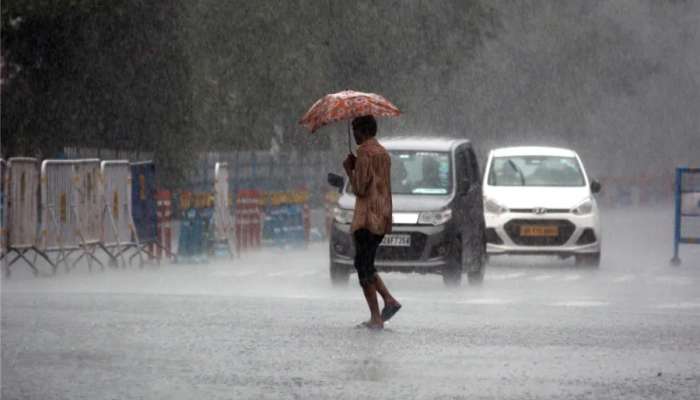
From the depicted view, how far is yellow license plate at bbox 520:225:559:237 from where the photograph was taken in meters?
26.7

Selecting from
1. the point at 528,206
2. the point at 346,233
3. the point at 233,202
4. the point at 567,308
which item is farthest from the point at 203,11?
the point at 567,308

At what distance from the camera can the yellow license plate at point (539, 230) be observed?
2667cm

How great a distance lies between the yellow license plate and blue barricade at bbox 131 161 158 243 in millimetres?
5528

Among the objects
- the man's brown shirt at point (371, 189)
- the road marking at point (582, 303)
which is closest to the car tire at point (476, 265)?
the road marking at point (582, 303)

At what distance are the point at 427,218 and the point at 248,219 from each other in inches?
442

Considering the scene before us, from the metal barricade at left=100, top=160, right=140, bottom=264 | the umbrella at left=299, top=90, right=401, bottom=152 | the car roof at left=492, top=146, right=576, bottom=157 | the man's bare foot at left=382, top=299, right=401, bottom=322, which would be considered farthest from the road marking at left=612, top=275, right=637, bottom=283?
the man's bare foot at left=382, top=299, right=401, bottom=322

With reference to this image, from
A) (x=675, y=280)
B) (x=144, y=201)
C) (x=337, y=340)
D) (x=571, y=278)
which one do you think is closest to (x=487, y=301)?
(x=337, y=340)

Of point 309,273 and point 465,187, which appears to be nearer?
point 465,187

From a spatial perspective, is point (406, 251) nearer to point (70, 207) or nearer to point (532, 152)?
point (70, 207)

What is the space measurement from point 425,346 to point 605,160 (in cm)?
6565

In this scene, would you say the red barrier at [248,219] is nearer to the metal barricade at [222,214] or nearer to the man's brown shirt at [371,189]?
the metal barricade at [222,214]

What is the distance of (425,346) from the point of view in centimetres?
1379

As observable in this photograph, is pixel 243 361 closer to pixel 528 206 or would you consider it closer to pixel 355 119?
pixel 355 119

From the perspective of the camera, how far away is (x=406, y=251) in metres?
21.7
